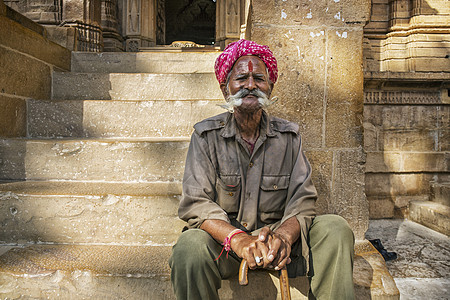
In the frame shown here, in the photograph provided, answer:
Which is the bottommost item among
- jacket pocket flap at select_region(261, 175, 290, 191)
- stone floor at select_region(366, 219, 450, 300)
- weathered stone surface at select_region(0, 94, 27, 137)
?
stone floor at select_region(366, 219, 450, 300)

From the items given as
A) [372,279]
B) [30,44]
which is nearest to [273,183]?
[372,279]

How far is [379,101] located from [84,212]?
4.47 metres

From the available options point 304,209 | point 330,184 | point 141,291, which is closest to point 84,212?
point 141,291

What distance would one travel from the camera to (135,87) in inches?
131

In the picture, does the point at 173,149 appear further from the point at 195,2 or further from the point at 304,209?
the point at 195,2

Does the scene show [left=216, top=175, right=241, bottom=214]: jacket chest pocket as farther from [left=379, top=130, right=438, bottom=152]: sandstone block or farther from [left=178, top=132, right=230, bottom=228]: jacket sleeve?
[left=379, top=130, right=438, bottom=152]: sandstone block

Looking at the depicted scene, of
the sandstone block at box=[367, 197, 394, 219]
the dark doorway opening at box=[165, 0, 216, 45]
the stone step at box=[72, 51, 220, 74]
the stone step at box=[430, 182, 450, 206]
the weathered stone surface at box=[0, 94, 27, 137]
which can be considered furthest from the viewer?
the dark doorway opening at box=[165, 0, 216, 45]

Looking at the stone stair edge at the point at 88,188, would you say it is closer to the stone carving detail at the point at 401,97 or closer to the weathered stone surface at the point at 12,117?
the weathered stone surface at the point at 12,117

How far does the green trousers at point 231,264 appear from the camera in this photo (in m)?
1.31

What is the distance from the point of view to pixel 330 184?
7.47ft

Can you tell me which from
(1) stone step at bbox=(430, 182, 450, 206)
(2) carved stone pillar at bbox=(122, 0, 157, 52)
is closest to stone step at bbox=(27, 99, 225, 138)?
(1) stone step at bbox=(430, 182, 450, 206)

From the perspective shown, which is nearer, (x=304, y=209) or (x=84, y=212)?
(x=304, y=209)

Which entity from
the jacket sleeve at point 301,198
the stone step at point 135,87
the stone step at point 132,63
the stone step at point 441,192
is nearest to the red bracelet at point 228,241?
the jacket sleeve at point 301,198

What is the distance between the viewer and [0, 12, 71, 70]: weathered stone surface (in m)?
2.61
